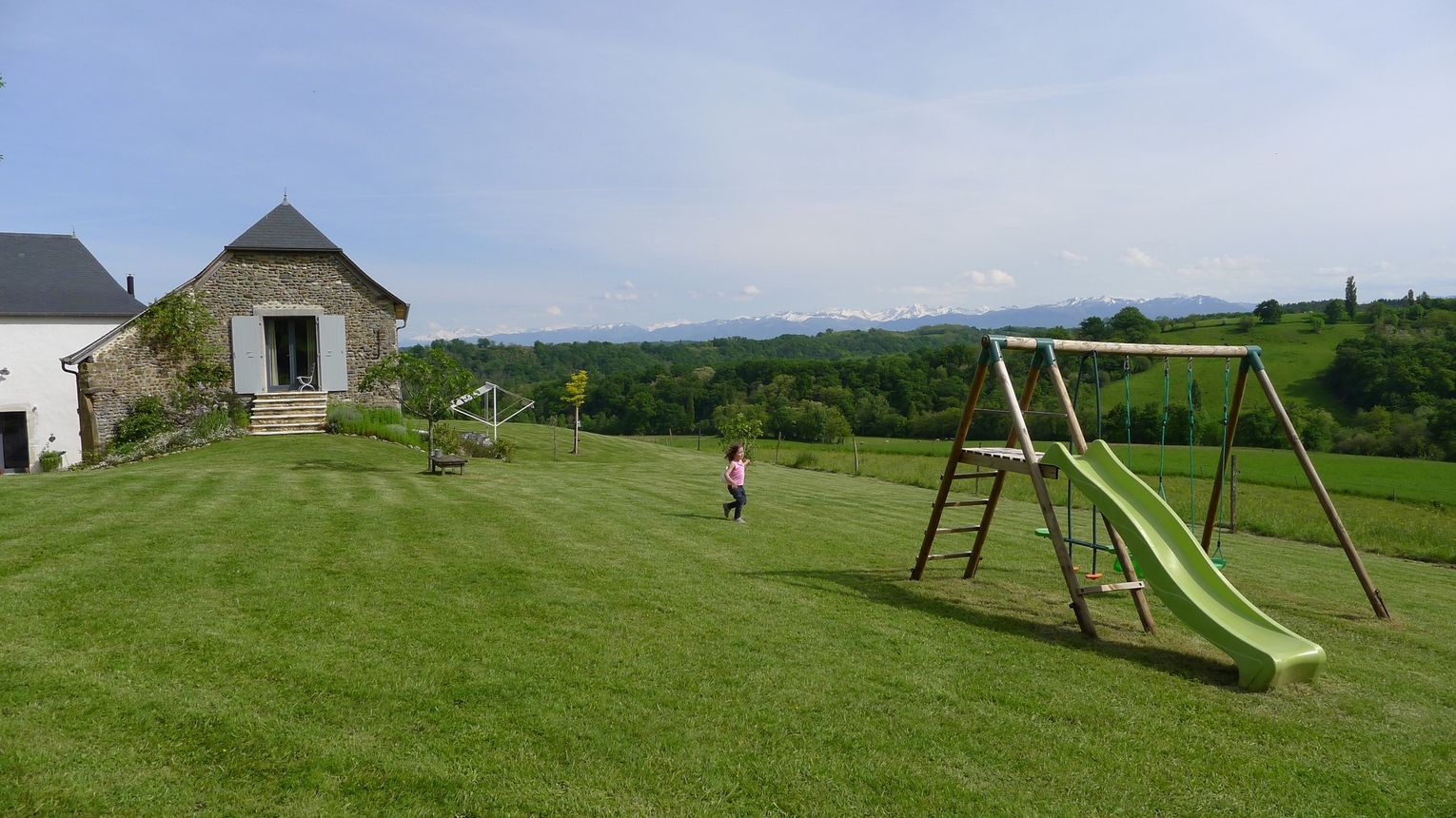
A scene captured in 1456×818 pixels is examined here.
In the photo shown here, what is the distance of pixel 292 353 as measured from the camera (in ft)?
81.5

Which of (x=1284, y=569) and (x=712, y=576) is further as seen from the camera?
(x=1284, y=569)

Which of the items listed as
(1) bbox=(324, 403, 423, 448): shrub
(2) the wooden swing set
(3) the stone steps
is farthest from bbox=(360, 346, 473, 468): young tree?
(2) the wooden swing set

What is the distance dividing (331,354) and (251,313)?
252cm

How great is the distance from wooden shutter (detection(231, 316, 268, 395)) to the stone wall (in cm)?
46

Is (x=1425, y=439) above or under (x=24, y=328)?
under

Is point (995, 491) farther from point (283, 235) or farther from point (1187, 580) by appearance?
point (283, 235)

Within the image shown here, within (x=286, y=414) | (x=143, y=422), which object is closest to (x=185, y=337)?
(x=143, y=422)

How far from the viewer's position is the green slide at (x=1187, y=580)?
630 centimetres

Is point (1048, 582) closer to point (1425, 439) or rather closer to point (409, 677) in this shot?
point (409, 677)

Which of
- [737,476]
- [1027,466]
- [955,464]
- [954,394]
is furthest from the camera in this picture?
[954,394]

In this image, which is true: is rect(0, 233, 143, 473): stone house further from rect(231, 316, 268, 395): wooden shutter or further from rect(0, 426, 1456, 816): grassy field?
rect(0, 426, 1456, 816): grassy field

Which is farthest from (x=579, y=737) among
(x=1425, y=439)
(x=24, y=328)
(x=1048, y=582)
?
(x=1425, y=439)

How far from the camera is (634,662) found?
20.8 ft

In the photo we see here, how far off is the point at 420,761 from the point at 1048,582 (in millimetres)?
7590
